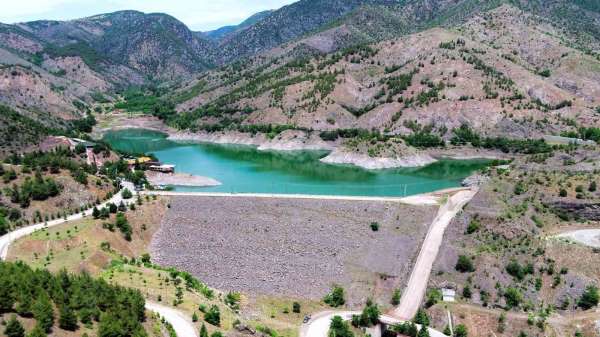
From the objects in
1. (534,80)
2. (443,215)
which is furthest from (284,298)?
(534,80)

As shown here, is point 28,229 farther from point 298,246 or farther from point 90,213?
point 298,246

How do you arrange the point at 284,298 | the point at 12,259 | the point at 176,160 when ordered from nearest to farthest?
the point at 12,259
the point at 284,298
the point at 176,160

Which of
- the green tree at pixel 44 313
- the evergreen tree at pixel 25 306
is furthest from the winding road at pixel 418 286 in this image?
the evergreen tree at pixel 25 306

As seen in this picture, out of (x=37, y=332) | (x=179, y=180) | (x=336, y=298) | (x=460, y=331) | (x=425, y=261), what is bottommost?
(x=460, y=331)

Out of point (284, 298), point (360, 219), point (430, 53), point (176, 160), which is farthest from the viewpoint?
point (430, 53)

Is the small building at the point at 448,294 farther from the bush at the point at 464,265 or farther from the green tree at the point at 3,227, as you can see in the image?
the green tree at the point at 3,227

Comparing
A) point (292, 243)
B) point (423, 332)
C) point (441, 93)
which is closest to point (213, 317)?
point (423, 332)

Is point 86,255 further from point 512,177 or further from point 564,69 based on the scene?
point 564,69

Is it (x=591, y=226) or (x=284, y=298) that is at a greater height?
(x=591, y=226)
